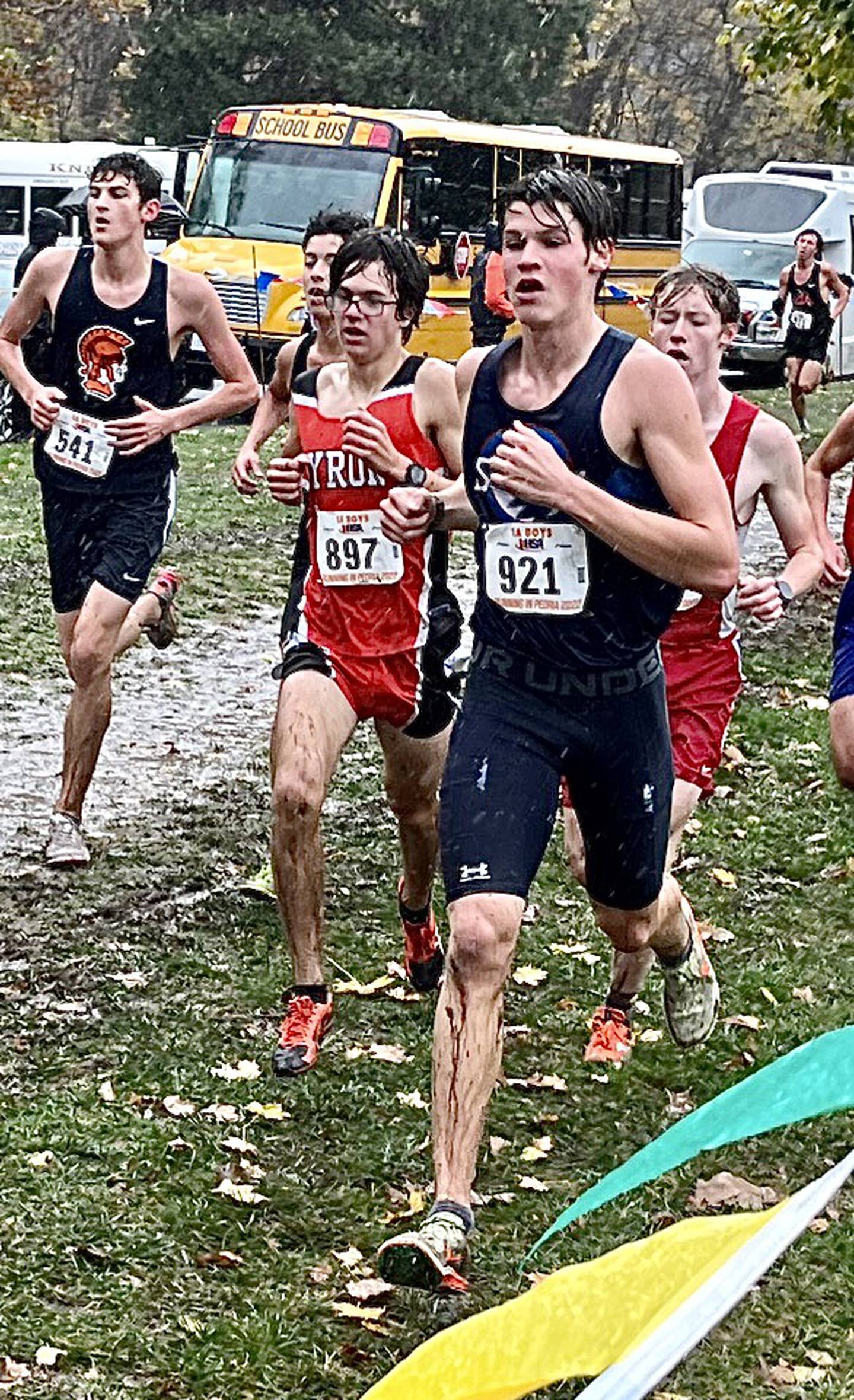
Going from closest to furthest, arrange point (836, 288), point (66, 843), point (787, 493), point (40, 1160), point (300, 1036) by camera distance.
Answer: point (40, 1160)
point (300, 1036)
point (787, 493)
point (66, 843)
point (836, 288)

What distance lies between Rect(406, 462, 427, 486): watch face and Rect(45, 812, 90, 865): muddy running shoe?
2.49m

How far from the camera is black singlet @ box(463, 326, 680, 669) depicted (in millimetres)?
4473

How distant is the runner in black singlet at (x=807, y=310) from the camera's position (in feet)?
69.1

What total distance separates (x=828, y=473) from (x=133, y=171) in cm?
245

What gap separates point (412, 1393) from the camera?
6.28 feet

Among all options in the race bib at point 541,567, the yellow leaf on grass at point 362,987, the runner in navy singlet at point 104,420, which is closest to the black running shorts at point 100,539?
the runner in navy singlet at point 104,420

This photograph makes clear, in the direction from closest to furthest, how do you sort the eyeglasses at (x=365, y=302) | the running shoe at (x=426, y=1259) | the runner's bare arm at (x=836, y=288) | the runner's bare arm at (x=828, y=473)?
the running shoe at (x=426, y=1259) < the eyeglasses at (x=365, y=302) < the runner's bare arm at (x=828, y=473) < the runner's bare arm at (x=836, y=288)

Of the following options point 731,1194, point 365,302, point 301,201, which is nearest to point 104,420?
point 365,302

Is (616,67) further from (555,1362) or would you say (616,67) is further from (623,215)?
(555,1362)

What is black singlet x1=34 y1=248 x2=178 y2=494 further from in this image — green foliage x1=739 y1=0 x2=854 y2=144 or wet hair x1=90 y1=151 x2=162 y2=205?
green foliage x1=739 y1=0 x2=854 y2=144

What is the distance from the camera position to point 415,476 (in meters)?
5.34

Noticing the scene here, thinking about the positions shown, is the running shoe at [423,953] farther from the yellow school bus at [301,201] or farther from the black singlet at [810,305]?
the yellow school bus at [301,201]

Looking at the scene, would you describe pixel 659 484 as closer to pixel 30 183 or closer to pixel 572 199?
pixel 572 199

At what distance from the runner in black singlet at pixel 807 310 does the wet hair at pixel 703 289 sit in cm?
1461
